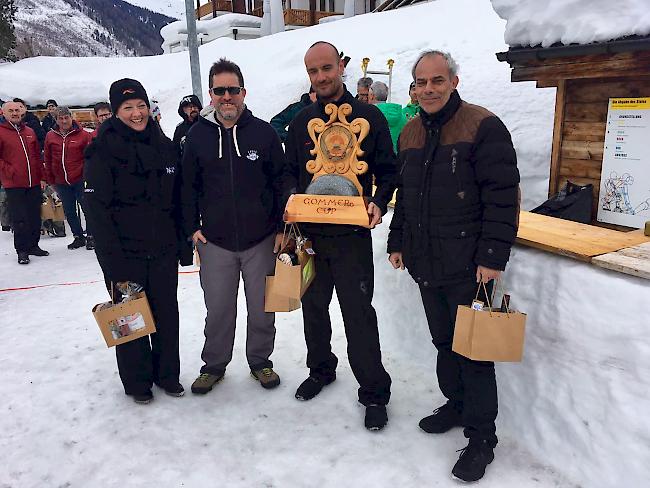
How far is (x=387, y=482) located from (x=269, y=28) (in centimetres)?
2877

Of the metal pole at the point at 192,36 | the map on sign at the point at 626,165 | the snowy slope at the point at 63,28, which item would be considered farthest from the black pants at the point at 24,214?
the snowy slope at the point at 63,28

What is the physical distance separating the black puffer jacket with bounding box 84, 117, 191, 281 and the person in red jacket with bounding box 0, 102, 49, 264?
4695 mm

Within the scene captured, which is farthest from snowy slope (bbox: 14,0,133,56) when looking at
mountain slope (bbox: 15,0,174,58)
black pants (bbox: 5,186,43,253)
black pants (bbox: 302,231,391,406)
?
black pants (bbox: 302,231,391,406)

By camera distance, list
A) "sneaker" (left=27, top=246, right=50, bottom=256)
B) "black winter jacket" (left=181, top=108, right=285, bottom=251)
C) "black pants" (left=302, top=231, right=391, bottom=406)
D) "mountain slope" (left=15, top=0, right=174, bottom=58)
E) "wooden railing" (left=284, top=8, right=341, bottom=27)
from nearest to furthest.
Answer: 1. "black pants" (left=302, top=231, right=391, bottom=406)
2. "black winter jacket" (left=181, top=108, right=285, bottom=251)
3. "sneaker" (left=27, top=246, right=50, bottom=256)
4. "wooden railing" (left=284, top=8, right=341, bottom=27)
5. "mountain slope" (left=15, top=0, right=174, bottom=58)

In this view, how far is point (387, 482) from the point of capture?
281 cm

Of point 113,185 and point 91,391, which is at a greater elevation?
point 113,185

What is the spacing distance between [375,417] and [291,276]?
109 cm

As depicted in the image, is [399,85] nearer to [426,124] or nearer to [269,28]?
[426,124]

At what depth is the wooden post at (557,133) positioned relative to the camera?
17.6 ft

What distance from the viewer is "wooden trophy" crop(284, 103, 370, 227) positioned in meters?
2.99

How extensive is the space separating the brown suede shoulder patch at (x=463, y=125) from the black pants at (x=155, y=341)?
2.11m

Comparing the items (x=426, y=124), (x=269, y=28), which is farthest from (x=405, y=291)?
(x=269, y=28)

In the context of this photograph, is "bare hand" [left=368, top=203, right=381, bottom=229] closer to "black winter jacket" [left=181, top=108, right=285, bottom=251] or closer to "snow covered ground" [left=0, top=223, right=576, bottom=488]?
"black winter jacket" [left=181, top=108, right=285, bottom=251]

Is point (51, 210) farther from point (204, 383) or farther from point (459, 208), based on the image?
point (459, 208)
